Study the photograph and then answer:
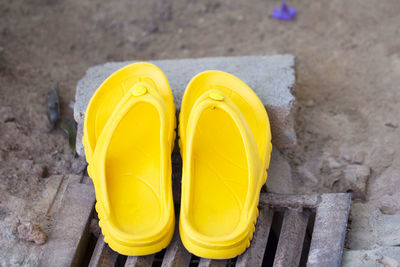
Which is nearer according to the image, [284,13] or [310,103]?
[310,103]

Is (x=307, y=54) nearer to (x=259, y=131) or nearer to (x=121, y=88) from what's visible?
(x=259, y=131)

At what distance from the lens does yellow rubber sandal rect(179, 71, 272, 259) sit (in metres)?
1.60

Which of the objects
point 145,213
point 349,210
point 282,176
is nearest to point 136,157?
point 145,213

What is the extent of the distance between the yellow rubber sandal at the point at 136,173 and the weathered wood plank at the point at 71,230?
0.54ft

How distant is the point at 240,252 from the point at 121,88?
0.89 m

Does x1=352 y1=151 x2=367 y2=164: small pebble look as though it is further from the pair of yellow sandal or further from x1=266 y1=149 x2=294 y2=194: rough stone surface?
the pair of yellow sandal

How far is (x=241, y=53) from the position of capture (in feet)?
9.86

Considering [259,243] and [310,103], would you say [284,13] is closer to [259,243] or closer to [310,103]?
[310,103]

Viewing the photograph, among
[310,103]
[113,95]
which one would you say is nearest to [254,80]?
[310,103]

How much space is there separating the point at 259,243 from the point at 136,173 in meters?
0.55

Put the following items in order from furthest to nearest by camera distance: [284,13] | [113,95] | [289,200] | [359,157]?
[284,13] < [359,157] < [113,95] < [289,200]

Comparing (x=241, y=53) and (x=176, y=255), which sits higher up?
(x=176, y=255)

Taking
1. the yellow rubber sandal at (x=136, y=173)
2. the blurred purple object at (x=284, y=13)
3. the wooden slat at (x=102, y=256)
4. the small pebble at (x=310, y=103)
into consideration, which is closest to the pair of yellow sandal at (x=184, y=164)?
the yellow rubber sandal at (x=136, y=173)

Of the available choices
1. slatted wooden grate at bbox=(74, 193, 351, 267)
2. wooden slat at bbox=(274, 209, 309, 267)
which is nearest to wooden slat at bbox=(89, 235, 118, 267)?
slatted wooden grate at bbox=(74, 193, 351, 267)
